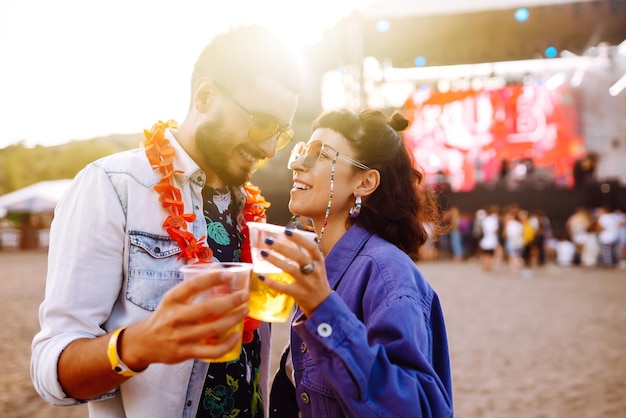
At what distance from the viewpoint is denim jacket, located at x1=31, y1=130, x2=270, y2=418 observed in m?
1.35

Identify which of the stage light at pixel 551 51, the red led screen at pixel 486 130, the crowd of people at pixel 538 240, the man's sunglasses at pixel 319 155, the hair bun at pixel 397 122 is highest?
the stage light at pixel 551 51

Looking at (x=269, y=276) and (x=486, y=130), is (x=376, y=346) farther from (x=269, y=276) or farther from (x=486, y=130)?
(x=486, y=130)

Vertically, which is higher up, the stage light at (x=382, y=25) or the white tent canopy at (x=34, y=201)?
the stage light at (x=382, y=25)

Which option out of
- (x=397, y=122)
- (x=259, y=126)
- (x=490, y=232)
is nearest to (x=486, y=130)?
(x=490, y=232)

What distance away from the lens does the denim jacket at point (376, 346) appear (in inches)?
48.8

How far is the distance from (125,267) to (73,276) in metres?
0.16

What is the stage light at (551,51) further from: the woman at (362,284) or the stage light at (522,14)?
the woman at (362,284)

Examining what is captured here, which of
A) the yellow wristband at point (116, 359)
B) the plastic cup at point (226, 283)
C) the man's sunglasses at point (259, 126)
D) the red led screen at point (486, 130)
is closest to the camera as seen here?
the plastic cup at point (226, 283)

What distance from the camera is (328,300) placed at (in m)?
1.23

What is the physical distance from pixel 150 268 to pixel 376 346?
73cm

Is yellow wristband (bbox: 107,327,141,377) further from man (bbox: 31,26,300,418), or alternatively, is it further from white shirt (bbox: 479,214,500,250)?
white shirt (bbox: 479,214,500,250)

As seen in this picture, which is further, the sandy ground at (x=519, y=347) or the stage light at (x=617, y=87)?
the stage light at (x=617, y=87)

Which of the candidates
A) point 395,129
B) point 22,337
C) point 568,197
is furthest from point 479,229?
point 395,129

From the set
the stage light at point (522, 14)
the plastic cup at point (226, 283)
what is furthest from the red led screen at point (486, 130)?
the plastic cup at point (226, 283)
